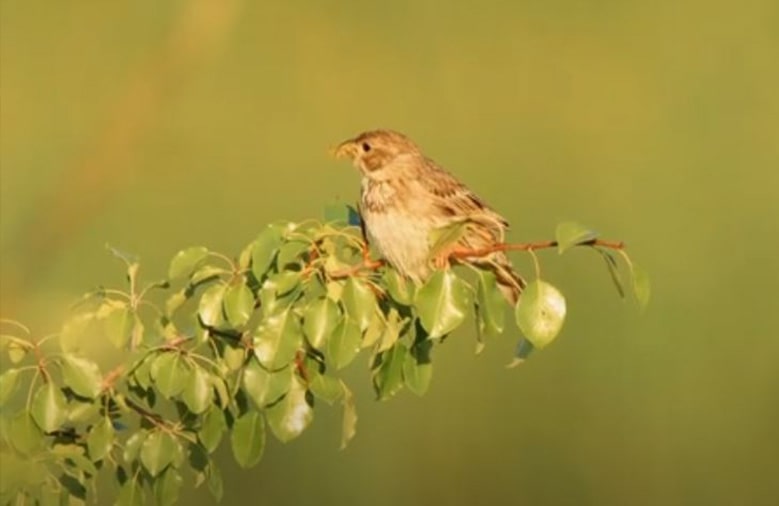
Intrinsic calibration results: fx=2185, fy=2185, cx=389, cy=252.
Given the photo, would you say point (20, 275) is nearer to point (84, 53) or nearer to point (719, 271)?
point (719, 271)

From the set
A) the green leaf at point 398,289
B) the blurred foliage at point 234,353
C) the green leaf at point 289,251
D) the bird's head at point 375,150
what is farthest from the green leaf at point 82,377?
the bird's head at point 375,150

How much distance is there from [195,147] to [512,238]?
3.51 ft

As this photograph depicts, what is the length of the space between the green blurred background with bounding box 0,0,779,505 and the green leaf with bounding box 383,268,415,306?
1.03 metres

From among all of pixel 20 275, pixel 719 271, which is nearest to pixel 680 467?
pixel 719 271

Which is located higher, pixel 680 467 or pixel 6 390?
pixel 6 390

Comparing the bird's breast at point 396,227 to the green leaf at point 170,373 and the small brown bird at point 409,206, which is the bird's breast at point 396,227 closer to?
the small brown bird at point 409,206

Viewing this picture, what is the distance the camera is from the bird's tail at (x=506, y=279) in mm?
2202

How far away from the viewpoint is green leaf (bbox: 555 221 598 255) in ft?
5.88

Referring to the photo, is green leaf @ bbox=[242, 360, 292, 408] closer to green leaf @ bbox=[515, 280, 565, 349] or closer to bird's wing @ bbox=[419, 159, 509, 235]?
green leaf @ bbox=[515, 280, 565, 349]

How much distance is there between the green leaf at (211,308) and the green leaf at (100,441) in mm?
130

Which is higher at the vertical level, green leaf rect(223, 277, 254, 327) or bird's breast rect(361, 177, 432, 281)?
green leaf rect(223, 277, 254, 327)

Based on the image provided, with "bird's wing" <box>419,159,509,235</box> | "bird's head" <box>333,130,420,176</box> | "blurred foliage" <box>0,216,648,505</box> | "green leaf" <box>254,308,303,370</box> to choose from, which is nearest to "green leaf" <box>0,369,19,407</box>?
"blurred foliage" <box>0,216,648,505</box>

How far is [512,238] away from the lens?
432 centimetres

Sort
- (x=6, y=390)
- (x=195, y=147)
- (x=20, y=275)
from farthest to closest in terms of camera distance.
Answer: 1. (x=195, y=147)
2. (x=6, y=390)
3. (x=20, y=275)
